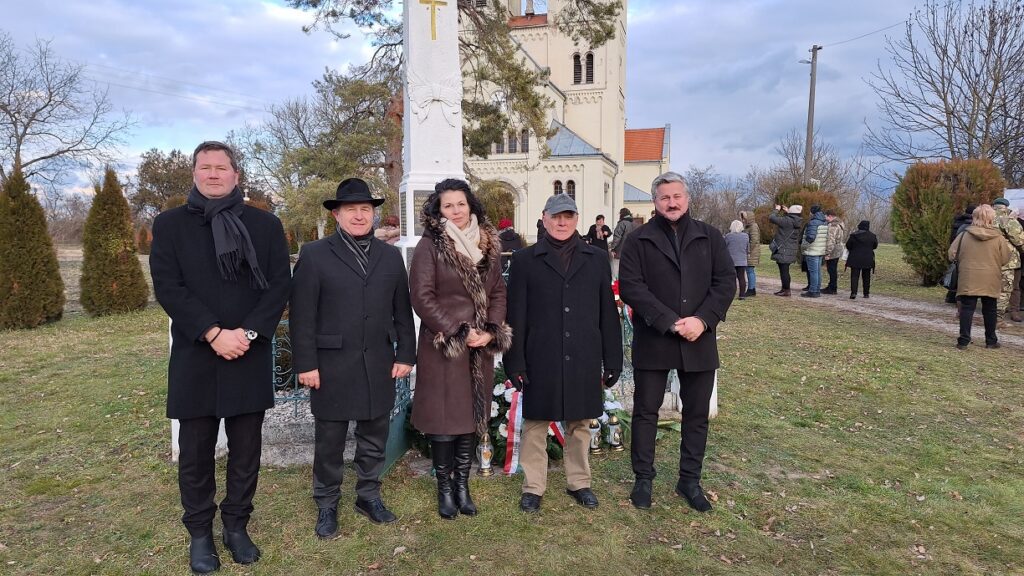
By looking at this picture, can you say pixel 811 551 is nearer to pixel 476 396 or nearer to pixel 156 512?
pixel 476 396

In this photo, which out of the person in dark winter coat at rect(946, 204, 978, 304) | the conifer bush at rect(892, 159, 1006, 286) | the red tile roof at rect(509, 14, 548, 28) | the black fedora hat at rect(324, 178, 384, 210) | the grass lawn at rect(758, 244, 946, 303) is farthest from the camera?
the red tile roof at rect(509, 14, 548, 28)

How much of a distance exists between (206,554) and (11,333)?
32.3 ft

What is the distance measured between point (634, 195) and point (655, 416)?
4786 centimetres

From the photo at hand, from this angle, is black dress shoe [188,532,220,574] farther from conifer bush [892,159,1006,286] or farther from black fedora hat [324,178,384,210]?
conifer bush [892,159,1006,286]

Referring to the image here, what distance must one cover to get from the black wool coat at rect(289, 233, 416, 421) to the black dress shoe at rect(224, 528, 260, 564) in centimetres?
71

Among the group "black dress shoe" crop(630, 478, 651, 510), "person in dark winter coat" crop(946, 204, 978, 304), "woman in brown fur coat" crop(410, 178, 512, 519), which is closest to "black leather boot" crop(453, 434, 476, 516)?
"woman in brown fur coat" crop(410, 178, 512, 519)

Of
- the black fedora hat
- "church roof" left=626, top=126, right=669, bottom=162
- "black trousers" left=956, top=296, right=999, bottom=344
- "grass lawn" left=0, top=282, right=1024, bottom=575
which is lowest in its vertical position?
"grass lawn" left=0, top=282, right=1024, bottom=575

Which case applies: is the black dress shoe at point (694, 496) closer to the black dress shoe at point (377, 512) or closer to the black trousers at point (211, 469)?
the black dress shoe at point (377, 512)

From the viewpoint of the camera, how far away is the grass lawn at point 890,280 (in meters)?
12.4

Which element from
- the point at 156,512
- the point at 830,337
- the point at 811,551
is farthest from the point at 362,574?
the point at 830,337

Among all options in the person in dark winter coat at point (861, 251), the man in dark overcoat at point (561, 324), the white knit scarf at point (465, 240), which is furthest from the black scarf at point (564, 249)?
the person in dark winter coat at point (861, 251)

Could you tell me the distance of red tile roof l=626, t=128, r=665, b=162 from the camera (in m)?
53.5

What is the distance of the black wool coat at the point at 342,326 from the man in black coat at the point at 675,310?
145cm

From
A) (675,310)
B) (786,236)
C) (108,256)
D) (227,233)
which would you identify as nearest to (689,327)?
(675,310)
